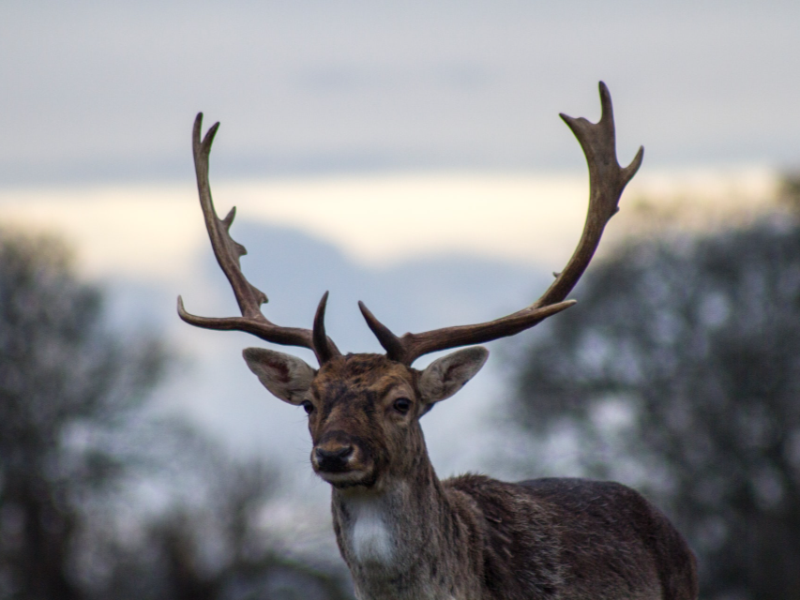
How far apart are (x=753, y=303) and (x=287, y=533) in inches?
575

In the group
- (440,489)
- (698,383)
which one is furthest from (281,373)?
(698,383)

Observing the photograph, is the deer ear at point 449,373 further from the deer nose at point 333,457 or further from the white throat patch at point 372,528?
the deer nose at point 333,457

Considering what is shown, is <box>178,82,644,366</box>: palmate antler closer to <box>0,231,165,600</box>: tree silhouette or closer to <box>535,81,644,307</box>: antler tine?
<box>535,81,644,307</box>: antler tine

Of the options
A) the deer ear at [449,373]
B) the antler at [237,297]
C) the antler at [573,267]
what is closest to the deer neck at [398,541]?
the deer ear at [449,373]

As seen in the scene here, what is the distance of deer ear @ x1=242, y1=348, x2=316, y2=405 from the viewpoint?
9.00 metres

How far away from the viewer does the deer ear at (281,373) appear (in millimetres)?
9000

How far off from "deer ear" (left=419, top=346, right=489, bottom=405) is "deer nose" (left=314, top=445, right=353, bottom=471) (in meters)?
1.07

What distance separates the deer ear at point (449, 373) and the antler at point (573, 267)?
189mm

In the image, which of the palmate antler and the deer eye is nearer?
the deer eye

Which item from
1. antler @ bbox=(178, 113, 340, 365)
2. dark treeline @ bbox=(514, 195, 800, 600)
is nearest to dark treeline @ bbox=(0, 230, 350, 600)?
dark treeline @ bbox=(514, 195, 800, 600)

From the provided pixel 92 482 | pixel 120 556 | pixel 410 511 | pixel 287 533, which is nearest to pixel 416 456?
pixel 410 511

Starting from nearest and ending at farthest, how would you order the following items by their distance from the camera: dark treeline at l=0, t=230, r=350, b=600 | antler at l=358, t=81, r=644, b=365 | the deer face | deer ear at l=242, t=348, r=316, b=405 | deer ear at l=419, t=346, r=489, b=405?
the deer face, deer ear at l=419, t=346, r=489, b=405, antler at l=358, t=81, r=644, b=365, deer ear at l=242, t=348, r=316, b=405, dark treeline at l=0, t=230, r=350, b=600

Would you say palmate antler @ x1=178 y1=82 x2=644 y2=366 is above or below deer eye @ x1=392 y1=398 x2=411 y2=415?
above

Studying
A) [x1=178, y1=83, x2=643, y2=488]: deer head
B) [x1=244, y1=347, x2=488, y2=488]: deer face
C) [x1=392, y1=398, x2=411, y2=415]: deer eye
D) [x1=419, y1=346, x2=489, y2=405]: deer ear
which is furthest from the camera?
[x1=419, y1=346, x2=489, y2=405]: deer ear
